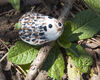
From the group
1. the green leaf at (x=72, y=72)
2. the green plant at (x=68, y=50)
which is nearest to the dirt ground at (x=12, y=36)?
the green plant at (x=68, y=50)

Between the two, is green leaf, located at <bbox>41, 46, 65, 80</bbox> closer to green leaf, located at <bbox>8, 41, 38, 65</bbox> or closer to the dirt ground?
green leaf, located at <bbox>8, 41, 38, 65</bbox>

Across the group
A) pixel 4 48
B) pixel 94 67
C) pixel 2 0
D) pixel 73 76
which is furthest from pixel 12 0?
pixel 94 67

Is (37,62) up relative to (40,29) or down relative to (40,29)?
down

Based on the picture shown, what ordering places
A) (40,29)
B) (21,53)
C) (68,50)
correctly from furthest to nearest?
(68,50)
(21,53)
(40,29)

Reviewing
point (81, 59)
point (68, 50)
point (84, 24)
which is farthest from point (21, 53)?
point (84, 24)

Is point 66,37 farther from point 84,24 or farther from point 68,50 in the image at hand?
point 84,24

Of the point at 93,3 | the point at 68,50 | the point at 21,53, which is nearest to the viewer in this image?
the point at 93,3

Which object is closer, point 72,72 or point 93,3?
point 93,3
